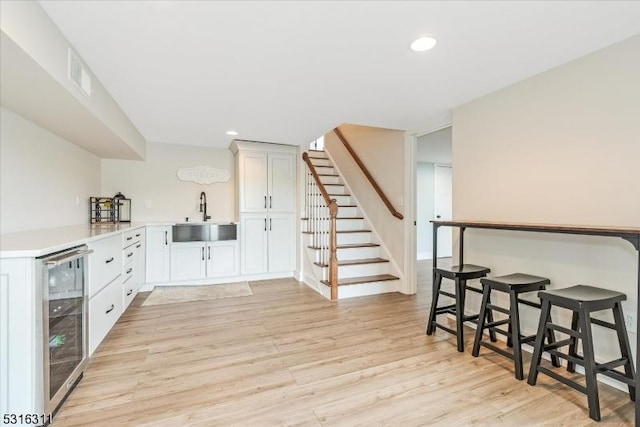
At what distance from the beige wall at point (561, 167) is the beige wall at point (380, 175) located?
120 centimetres

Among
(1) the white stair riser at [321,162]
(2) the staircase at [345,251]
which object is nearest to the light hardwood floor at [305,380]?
(2) the staircase at [345,251]

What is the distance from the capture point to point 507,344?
2.51m

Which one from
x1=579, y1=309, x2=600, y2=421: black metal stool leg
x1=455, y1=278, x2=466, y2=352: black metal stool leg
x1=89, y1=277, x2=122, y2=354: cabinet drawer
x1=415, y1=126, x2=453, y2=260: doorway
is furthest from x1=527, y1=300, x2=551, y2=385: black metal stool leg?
x1=415, y1=126, x2=453, y2=260: doorway

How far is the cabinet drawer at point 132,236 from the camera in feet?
10.6

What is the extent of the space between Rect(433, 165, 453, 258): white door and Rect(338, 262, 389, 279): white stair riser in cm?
335

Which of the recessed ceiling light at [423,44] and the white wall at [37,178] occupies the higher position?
the recessed ceiling light at [423,44]

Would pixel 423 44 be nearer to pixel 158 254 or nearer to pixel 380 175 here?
pixel 380 175

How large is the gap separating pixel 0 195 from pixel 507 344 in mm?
3997

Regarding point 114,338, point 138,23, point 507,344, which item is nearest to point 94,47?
point 138,23

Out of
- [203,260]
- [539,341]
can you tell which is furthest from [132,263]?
[539,341]

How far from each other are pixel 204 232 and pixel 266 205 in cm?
100

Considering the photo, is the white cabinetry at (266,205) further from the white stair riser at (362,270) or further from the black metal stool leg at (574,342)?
the black metal stool leg at (574,342)

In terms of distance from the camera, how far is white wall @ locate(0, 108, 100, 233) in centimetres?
235

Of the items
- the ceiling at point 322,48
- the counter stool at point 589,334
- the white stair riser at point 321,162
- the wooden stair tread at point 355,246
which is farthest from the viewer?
the white stair riser at point 321,162
